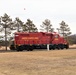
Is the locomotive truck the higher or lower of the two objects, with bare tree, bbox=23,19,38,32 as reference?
lower

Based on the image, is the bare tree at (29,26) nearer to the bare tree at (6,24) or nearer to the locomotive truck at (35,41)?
the bare tree at (6,24)

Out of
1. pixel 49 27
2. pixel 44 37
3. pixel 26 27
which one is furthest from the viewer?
pixel 49 27

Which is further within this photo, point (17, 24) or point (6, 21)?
point (17, 24)

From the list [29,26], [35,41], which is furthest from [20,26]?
[35,41]

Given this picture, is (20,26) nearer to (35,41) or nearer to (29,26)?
(29,26)

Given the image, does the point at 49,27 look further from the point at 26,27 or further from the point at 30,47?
the point at 30,47

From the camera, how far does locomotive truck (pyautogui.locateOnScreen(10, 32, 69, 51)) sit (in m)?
52.6

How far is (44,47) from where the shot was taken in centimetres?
5409

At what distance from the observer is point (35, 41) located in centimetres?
5406

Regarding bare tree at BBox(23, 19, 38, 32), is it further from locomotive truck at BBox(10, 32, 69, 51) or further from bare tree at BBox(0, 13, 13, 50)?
locomotive truck at BBox(10, 32, 69, 51)

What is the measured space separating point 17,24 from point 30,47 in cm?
5284

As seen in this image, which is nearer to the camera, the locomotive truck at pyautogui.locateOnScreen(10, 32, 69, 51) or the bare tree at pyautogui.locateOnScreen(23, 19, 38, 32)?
the locomotive truck at pyautogui.locateOnScreen(10, 32, 69, 51)

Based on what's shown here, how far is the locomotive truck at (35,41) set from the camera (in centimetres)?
5256

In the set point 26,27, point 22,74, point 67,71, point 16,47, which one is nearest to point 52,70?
point 67,71
